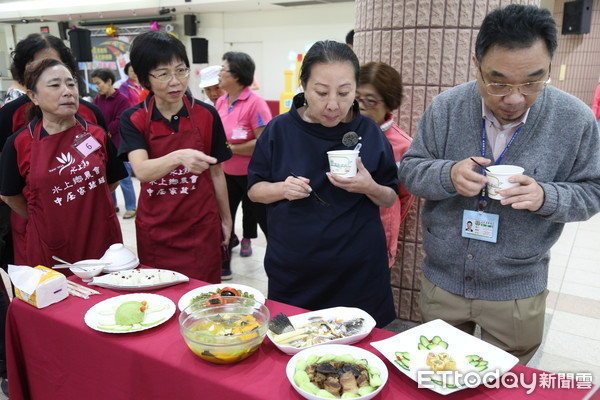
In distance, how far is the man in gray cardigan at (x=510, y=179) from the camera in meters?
1.25

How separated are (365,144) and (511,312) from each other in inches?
29.2

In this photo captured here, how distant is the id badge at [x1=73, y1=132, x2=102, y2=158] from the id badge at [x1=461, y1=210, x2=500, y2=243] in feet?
5.25

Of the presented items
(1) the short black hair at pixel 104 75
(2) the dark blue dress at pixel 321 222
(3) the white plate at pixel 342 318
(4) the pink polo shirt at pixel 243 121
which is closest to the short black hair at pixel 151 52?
(2) the dark blue dress at pixel 321 222

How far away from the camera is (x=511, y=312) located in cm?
147

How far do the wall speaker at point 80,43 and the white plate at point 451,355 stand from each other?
8.38 m

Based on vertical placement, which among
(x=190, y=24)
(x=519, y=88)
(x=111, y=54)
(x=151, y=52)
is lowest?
(x=519, y=88)

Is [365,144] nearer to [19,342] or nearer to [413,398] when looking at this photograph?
[413,398]

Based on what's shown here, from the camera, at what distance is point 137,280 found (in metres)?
1.72

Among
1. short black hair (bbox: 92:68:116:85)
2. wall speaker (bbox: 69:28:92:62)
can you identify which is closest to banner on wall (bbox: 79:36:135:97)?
wall speaker (bbox: 69:28:92:62)

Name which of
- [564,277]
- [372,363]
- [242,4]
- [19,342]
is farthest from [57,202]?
[242,4]

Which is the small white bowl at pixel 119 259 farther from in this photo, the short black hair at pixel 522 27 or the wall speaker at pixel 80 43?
the wall speaker at pixel 80 43

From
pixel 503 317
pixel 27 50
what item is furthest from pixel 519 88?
pixel 27 50

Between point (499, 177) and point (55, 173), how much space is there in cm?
173

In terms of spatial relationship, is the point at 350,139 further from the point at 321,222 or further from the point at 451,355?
the point at 451,355
